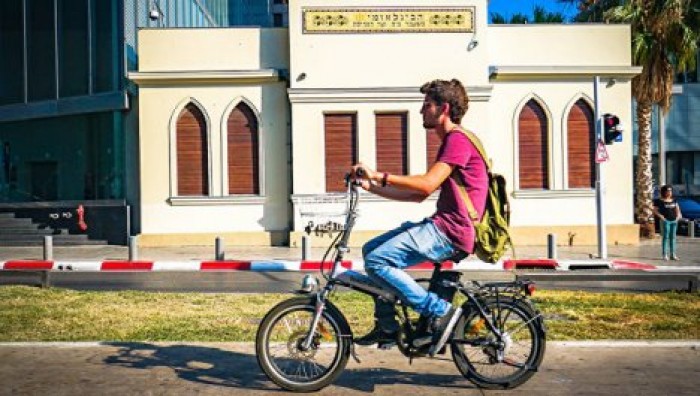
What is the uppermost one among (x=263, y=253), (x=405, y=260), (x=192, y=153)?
(x=192, y=153)

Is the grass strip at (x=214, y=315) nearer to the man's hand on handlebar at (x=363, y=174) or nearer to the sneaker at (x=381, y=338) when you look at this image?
the sneaker at (x=381, y=338)

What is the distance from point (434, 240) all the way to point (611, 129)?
12.6 metres

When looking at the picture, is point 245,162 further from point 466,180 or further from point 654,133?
point 654,133

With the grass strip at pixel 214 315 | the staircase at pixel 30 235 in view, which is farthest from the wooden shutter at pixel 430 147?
the grass strip at pixel 214 315

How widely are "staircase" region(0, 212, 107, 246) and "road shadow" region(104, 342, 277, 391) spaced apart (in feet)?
53.3

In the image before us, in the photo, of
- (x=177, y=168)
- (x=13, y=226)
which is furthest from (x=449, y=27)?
(x=13, y=226)

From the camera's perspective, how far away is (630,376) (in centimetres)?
538

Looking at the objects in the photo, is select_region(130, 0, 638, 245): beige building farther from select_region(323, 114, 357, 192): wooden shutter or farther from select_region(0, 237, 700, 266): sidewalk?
select_region(0, 237, 700, 266): sidewalk

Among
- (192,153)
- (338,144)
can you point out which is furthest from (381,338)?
(192,153)

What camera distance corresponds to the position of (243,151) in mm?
21031

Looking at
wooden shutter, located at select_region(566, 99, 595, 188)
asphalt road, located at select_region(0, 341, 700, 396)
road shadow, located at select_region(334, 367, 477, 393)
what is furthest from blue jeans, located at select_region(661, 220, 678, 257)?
road shadow, located at select_region(334, 367, 477, 393)

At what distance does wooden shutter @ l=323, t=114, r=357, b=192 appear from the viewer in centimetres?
2061

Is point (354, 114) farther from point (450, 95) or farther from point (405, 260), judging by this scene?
point (405, 260)

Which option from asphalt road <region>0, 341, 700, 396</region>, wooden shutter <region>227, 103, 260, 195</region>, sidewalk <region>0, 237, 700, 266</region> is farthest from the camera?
wooden shutter <region>227, 103, 260, 195</region>
